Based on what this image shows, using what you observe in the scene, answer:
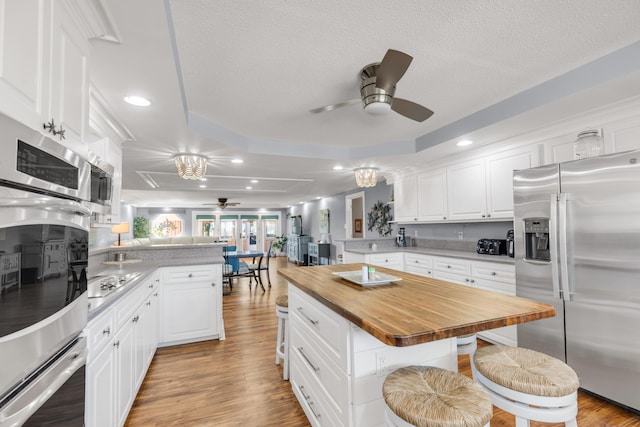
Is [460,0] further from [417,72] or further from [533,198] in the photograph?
[533,198]

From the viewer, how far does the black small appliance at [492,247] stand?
3.46m

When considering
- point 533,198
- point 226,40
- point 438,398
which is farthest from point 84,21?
point 533,198

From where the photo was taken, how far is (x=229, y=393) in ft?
7.45

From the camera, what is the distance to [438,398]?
1036 millimetres

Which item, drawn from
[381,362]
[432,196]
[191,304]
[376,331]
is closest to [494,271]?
[432,196]

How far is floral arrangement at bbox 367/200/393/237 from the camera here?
5770 mm

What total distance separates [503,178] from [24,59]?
3796mm

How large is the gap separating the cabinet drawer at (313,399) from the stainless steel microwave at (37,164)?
56.9 inches

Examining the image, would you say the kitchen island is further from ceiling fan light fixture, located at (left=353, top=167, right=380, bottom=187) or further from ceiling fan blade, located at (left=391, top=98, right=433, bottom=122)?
ceiling fan light fixture, located at (left=353, top=167, right=380, bottom=187)

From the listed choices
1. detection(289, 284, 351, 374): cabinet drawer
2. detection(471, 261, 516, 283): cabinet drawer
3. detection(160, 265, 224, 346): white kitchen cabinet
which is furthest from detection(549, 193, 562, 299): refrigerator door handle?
detection(160, 265, 224, 346): white kitchen cabinet

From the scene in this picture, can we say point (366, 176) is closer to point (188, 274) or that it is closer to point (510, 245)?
point (510, 245)

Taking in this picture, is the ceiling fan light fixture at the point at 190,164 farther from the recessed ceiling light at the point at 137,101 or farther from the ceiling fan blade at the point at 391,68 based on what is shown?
the ceiling fan blade at the point at 391,68

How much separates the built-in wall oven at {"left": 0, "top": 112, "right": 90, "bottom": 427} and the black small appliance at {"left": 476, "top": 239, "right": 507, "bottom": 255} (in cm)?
385

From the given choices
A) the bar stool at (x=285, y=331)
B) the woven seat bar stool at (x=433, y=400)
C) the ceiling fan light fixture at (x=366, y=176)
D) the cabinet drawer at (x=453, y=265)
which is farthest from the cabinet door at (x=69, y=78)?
the cabinet drawer at (x=453, y=265)
